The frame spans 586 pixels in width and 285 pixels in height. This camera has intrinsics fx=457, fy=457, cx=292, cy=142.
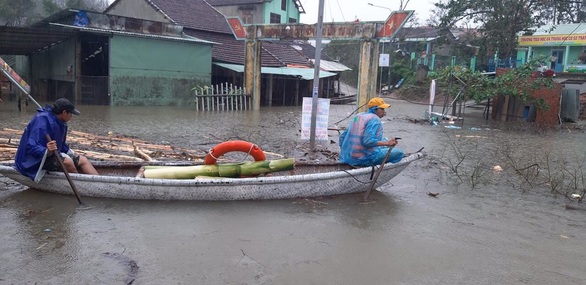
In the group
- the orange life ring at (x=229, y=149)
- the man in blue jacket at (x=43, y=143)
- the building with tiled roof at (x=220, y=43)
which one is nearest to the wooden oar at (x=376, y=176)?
the orange life ring at (x=229, y=149)

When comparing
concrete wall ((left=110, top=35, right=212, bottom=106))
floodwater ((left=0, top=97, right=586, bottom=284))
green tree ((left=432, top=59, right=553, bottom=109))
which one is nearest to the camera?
floodwater ((left=0, top=97, right=586, bottom=284))

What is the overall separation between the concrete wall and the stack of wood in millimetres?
9845

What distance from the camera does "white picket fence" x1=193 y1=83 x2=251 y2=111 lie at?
2067 centimetres

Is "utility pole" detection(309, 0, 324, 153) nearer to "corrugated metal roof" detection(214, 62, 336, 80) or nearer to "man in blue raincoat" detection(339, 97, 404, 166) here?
"man in blue raincoat" detection(339, 97, 404, 166)

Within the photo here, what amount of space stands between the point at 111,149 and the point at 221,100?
473 inches

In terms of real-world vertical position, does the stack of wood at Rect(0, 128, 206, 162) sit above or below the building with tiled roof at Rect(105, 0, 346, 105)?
below

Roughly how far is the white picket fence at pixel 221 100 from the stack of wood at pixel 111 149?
10.1 metres

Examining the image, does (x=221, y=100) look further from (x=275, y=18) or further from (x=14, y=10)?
(x=14, y=10)

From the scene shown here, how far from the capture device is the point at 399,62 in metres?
43.3

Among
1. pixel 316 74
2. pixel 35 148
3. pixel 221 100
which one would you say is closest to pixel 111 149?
pixel 35 148

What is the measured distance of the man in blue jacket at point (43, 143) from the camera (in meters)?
5.68

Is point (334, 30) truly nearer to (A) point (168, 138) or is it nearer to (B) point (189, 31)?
(A) point (168, 138)

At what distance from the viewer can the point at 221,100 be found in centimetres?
2116

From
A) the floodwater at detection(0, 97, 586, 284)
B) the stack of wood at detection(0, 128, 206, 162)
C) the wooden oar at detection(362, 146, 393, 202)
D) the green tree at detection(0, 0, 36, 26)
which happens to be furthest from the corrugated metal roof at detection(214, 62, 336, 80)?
the green tree at detection(0, 0, 36, 26)
